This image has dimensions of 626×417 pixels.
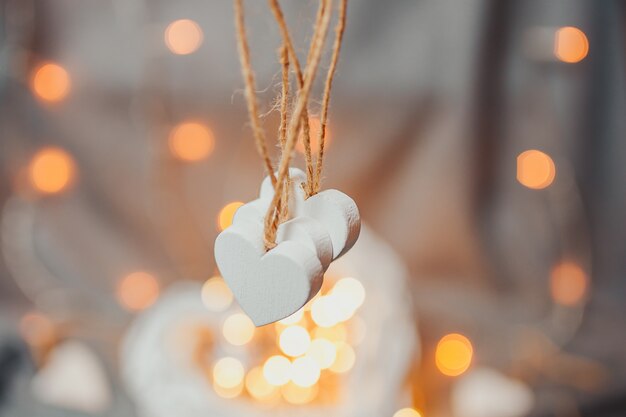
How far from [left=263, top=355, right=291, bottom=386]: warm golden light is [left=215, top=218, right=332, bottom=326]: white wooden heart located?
530mm

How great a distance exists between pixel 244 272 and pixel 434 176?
0.81 meters

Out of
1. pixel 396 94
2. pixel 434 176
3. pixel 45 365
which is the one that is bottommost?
pixel 45 365

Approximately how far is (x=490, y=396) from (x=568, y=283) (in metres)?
0.30

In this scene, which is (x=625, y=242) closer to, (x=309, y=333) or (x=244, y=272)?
(x=309, y=333)

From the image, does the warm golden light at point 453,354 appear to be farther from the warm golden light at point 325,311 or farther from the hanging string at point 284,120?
the hanging string at point 284,120

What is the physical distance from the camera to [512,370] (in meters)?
1.00

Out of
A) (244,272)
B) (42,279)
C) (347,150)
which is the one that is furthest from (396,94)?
(244,272)

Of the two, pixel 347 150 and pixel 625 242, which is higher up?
pixel 347 150

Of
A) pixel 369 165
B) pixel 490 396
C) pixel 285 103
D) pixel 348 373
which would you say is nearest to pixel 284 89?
pixel 285 103

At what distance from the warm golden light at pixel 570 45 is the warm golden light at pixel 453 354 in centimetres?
47

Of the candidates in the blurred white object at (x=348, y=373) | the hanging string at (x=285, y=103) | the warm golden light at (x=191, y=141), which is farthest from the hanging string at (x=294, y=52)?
the warm golden light at (x=191, y=141)

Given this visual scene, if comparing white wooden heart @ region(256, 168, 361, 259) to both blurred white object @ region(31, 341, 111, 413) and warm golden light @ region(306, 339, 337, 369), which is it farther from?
blurred white object @ region(31, 341, 111, 413)

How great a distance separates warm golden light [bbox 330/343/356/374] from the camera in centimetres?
88

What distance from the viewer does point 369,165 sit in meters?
1.15
